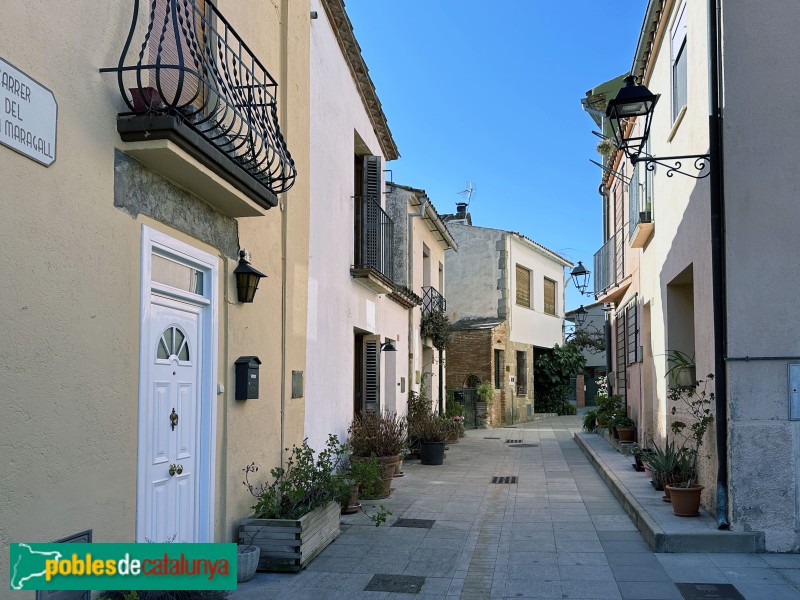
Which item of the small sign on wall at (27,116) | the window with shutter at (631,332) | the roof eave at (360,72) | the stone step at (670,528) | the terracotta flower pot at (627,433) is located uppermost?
the roof eave at (360,72)

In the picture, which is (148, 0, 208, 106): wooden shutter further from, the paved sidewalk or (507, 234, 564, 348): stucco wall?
(507, 234, 564, 348): stucco wall

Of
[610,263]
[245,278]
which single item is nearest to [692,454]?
[245,278]

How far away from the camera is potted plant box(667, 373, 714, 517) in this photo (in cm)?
730

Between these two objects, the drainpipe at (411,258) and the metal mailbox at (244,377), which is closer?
the metal mailbox at (244,377)

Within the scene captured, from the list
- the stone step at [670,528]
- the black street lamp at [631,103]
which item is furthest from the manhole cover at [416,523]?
the black street lamp at [631,103]

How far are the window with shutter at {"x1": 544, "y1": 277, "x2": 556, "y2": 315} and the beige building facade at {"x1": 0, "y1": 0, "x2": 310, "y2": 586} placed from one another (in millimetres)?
24775

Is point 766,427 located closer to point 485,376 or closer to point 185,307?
point 185,307

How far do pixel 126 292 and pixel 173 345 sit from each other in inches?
38.0

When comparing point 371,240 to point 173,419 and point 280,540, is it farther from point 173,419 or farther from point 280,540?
point 173,419

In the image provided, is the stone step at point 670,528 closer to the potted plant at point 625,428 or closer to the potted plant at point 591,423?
the potted plant at point 625,428

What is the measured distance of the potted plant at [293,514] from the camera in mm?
6160

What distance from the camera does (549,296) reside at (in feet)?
102

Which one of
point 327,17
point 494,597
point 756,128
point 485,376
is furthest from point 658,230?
point 485,376

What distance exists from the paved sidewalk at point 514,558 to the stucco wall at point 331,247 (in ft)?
4.94
